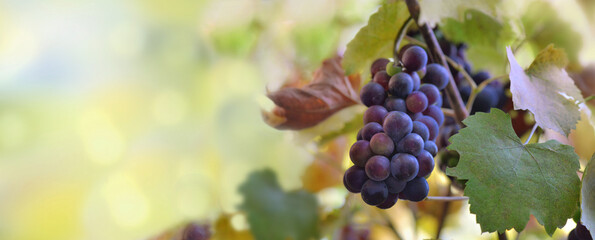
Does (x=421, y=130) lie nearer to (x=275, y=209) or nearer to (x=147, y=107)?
(x=275, y=209)

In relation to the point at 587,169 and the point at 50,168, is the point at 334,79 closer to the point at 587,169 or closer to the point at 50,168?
the point at 587,169

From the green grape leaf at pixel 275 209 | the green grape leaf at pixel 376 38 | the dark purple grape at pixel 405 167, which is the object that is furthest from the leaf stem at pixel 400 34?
the green grape leaf at pixel 275 209

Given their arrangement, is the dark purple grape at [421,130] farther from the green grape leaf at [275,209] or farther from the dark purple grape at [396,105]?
the green grape leaf at [275,209]

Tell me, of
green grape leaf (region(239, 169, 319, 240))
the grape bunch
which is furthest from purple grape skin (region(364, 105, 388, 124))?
green grape leaf (region(239, 169, 319, 240))

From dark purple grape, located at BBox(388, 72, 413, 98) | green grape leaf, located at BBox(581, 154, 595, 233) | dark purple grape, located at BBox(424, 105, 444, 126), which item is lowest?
green grape leaf, located at BBox(581, 154, 595, 233)

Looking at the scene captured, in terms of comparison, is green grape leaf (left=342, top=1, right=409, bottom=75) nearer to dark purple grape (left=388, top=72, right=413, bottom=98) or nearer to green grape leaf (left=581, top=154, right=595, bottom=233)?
dark purple grape (left=388, top=72, right=413, bottom=98)

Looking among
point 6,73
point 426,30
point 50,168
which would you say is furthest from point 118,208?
point 426,30
